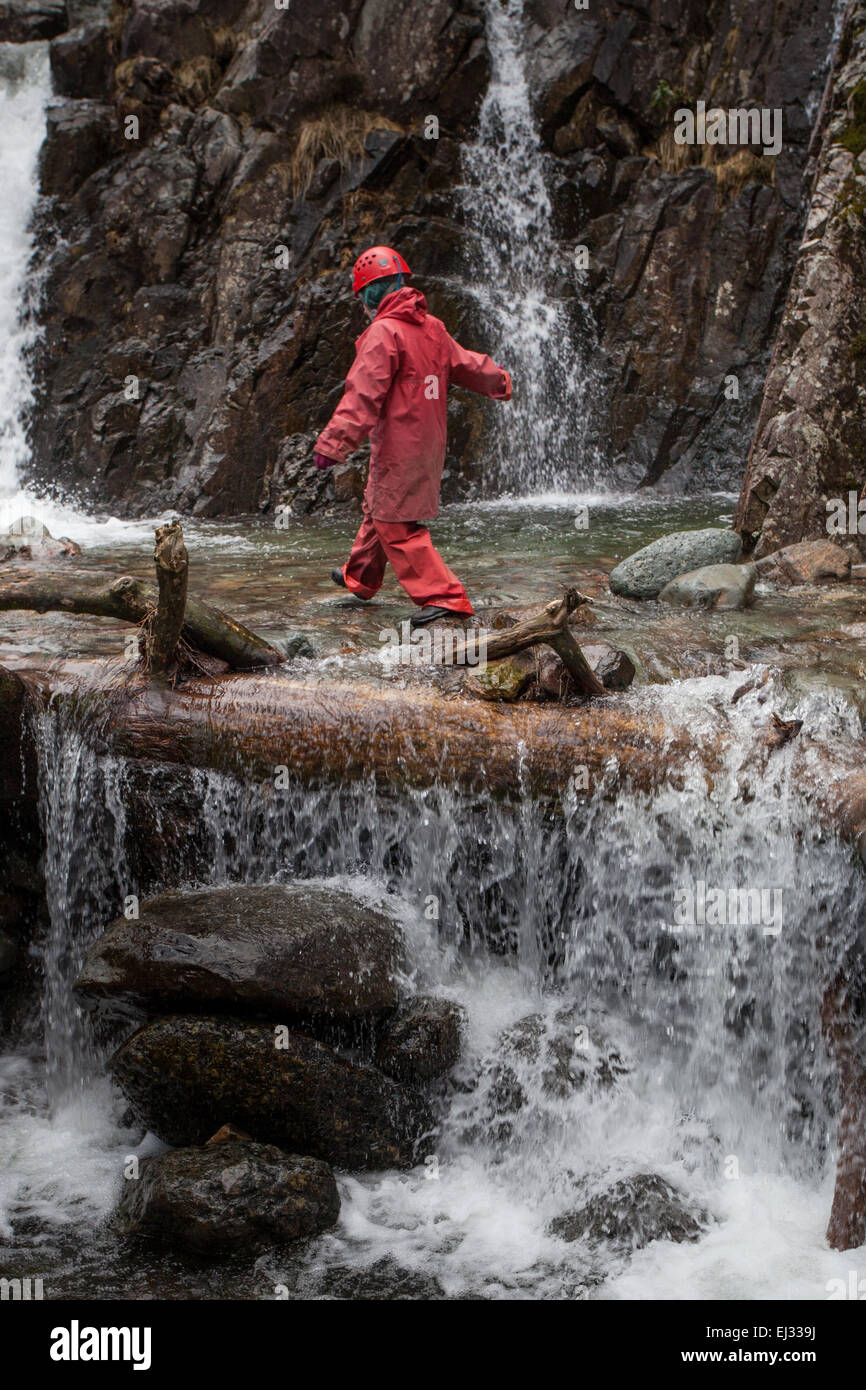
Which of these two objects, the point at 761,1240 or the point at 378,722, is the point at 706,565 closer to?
the point at 378,722

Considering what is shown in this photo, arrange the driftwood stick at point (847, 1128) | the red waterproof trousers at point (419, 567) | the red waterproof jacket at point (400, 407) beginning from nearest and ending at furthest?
the driftwood stick at point (847, 1128) < the red waterproof jacket at point (400, 407) < the red waterproof trousers at point (419, 567)

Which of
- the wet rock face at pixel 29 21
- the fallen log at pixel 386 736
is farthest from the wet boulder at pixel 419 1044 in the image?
the wet rock face at pixel 29 21

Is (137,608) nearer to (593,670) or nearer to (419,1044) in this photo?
(593,670)

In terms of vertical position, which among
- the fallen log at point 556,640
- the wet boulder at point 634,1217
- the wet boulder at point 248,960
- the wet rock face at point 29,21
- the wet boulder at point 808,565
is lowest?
the wet boulder at point 634,1217

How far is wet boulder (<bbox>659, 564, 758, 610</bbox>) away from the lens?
7043 millimetres

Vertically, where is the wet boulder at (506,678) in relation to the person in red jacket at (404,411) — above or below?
below

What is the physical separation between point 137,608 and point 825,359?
15.8 ft

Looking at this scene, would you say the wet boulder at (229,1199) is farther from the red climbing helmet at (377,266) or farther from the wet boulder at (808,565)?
the wet boulder at (808,565)

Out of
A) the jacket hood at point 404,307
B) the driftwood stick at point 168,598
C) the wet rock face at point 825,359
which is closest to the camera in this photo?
the driftwood stick at point 168,598

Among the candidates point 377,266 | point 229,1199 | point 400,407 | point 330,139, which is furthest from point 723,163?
point 229,1199

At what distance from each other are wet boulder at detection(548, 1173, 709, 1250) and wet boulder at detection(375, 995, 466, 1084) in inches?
30.4

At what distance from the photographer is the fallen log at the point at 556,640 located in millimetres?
5074

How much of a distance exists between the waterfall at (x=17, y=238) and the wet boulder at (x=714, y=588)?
8.39m

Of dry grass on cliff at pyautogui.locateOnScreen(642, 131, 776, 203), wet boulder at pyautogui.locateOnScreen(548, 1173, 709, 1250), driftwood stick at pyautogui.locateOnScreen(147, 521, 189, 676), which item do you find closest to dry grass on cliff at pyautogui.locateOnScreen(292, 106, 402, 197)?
dry grass on cliff at pyautogui.locateOnScreen(642, 131, 776, 203)
